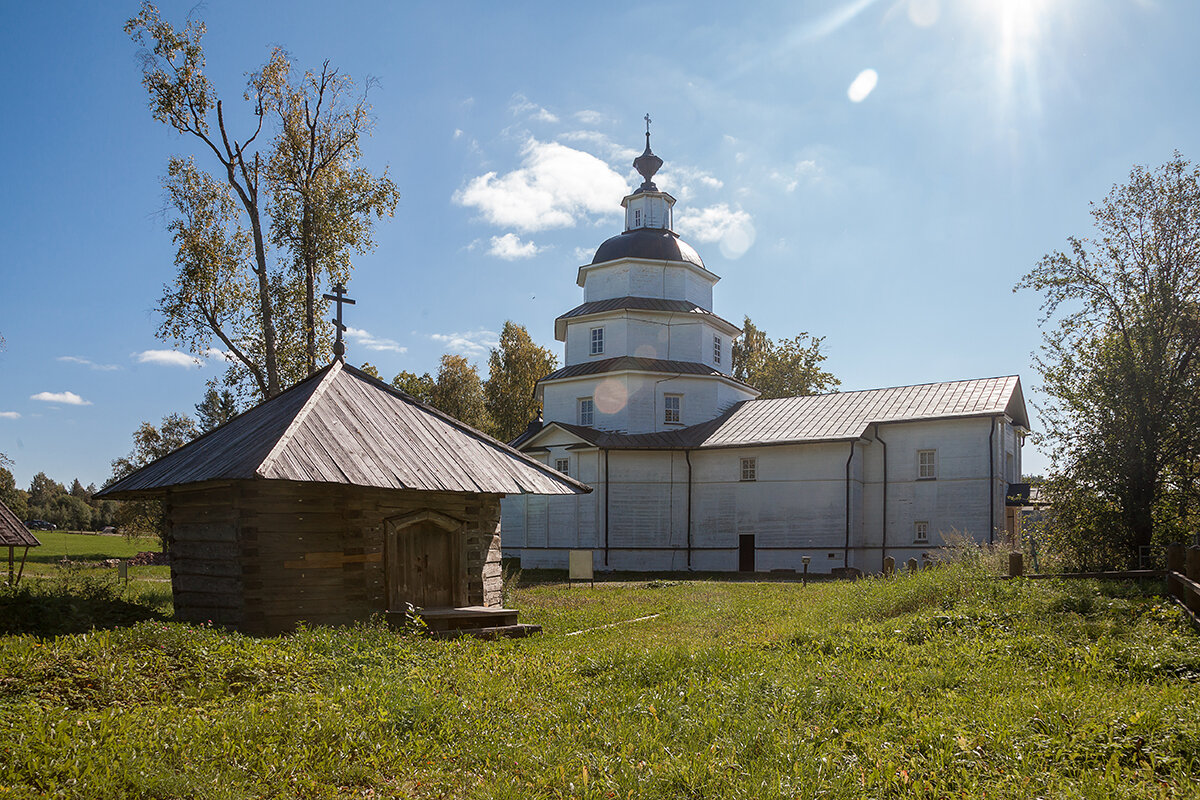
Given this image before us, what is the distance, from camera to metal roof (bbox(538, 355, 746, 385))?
1487 inches

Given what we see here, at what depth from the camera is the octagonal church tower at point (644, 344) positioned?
38156mm

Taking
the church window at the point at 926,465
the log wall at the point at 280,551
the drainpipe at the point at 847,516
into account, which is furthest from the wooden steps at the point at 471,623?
the church window at the point at 926,465

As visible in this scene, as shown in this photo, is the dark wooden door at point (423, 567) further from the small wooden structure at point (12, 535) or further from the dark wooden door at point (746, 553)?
the dark wooden door at point (746, 553)

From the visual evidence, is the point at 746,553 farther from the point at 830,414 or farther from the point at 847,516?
the point at 830,414

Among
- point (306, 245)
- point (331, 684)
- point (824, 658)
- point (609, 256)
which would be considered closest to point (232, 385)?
point (306, 245)

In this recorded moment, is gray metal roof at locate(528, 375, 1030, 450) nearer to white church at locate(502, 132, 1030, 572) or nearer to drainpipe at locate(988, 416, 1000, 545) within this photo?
white church at locate(502, 132, 1030, 572)

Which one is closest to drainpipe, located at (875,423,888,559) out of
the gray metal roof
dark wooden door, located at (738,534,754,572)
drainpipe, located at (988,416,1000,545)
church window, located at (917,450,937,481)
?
the gray metal roof

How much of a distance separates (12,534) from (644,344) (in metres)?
25.4

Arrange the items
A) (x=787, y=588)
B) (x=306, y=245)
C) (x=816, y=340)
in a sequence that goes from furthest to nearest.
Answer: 1. (x=816, y=340)
2. (x=306, y=245)
3. (x=787, y=588)

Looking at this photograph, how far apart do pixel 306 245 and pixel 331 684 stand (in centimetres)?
2125

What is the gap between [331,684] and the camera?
8469 millimetres

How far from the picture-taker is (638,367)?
37750 mm

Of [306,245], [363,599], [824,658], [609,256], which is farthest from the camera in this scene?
[609,256]

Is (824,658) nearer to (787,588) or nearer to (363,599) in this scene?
(363,599)
